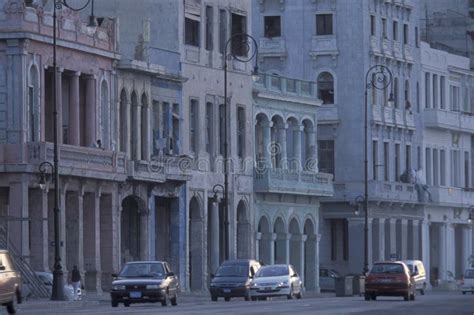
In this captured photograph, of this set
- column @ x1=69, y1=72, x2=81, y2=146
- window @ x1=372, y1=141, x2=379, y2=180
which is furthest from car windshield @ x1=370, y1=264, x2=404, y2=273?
window @ x1=372, y1=141, x2=379, y2=180

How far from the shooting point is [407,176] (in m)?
128

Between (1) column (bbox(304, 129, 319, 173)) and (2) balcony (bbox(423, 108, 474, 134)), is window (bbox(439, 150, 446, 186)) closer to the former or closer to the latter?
(2) balcony (bbox(423, 108, 474, 134))

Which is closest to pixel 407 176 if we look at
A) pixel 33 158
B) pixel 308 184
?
pixel 308 184

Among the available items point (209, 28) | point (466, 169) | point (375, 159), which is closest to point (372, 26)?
point (375, 159)

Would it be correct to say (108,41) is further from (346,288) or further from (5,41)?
(346,288)

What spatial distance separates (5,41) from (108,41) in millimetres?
8873

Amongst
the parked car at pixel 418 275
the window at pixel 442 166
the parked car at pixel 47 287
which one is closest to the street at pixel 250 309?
the parked car at pixel 47 287

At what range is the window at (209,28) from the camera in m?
104

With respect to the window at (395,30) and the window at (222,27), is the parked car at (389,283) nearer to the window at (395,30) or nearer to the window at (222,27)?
the window at (222,27)

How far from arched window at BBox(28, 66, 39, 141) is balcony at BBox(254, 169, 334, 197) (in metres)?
25.0

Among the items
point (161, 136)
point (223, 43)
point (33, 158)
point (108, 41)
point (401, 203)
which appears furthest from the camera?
point (401, 203)

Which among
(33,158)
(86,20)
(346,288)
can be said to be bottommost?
(346,288)

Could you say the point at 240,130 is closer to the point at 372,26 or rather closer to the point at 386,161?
the point at 372,26

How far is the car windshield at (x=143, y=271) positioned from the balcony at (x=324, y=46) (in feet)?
170
